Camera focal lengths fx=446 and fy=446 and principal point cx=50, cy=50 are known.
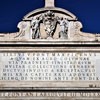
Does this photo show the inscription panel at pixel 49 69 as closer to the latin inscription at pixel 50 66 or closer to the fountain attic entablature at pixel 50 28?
the latin inscription at pixel 50 66

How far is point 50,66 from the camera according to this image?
21641 mm

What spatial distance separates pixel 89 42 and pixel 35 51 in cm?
267

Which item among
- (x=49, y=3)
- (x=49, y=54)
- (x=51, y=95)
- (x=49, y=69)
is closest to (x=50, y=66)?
(x=49, y=69)

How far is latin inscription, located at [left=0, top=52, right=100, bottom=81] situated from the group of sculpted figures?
99 cm

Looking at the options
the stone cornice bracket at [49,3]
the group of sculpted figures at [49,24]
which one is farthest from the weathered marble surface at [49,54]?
the stone cornice bracket at [49,3]

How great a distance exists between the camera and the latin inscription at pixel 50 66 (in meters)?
21.5

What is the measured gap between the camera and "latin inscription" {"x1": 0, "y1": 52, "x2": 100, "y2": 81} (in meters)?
21.5

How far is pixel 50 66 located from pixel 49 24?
211 cm

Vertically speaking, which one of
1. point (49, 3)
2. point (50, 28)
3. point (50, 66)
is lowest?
point (50, 66)

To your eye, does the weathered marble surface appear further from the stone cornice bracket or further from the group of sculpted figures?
the stone cornice bracket

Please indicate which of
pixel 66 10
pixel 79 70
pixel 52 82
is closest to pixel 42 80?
pixel 52 82

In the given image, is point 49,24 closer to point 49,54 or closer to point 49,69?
point 49,54

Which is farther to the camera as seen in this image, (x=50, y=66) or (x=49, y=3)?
(x=49, y=3)

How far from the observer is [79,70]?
2161 cm
